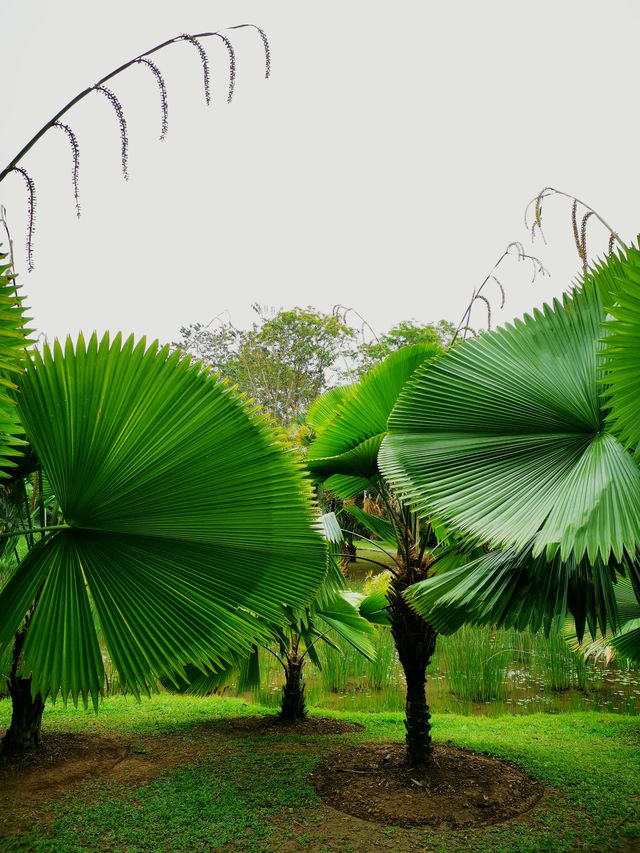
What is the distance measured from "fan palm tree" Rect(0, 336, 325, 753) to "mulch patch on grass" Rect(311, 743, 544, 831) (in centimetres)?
148

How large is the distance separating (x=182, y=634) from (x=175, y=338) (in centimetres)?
2225

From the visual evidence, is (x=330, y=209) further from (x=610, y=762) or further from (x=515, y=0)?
(x=610, y=762)

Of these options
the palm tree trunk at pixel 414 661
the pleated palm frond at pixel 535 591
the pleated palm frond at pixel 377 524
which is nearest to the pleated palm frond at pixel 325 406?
the pleated palm frond at pixel 377 524

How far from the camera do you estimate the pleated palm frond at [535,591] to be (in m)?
2.46

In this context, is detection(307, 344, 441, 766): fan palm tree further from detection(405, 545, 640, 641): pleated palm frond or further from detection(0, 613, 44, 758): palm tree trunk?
detection(0, 613, 44, 758): palm tree trunk

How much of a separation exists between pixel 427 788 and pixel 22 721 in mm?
2330

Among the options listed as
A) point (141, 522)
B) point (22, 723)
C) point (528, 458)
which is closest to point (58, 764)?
point (22, 723)

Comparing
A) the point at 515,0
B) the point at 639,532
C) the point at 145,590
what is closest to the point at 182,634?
the point at 145,590

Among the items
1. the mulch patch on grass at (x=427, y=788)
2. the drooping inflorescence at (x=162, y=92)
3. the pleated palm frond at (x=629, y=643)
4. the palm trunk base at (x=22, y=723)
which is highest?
the drooping inflorescence at (x=162, y=92)

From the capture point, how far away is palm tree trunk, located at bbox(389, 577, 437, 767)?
141 inches

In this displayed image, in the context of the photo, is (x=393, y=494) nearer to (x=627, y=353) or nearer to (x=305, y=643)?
(x=305, y=643)

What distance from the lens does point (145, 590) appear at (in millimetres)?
2131

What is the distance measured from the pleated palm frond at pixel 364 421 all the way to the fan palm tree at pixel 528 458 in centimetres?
61

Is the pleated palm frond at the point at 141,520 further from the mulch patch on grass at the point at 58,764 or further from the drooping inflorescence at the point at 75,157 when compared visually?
the mulch patch on grass at the point at 58,764
